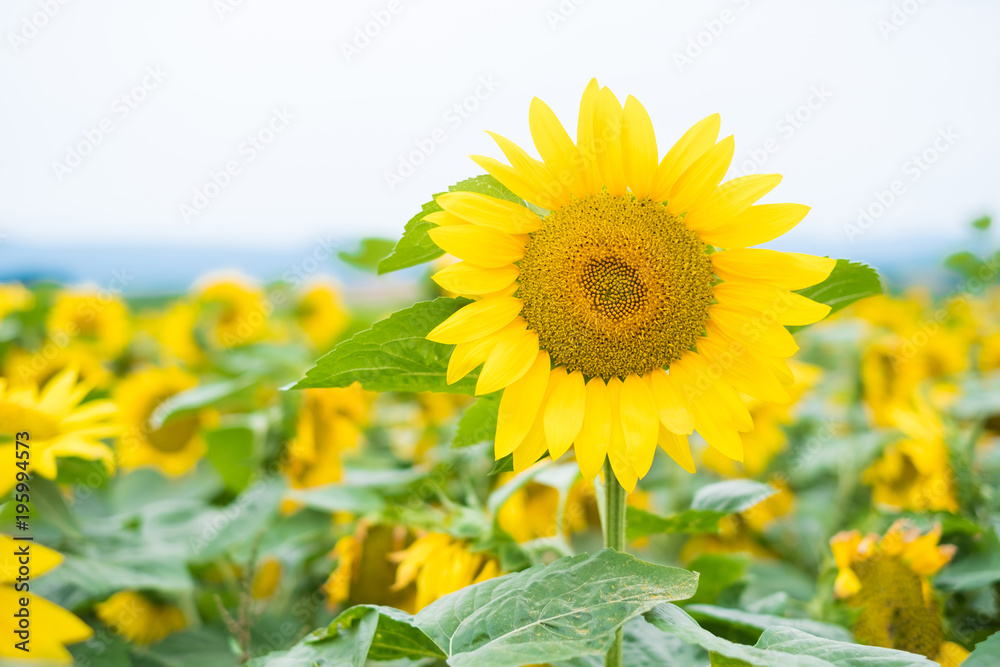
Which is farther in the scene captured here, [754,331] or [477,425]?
[477,425]

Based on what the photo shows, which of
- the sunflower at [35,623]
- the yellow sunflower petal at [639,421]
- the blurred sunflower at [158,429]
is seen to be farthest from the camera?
the blurred sunflower at [158,429]

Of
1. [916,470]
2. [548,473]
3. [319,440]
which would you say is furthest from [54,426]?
[916,470]

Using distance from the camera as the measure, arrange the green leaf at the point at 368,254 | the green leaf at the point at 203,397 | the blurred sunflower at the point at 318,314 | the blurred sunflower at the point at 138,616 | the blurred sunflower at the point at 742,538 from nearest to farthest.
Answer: the blurred sunflower at the point at 138,616 → the green leaf at the point at 203,397 → the green leaf at the point at 368,254 → the blurred sunflower at the point at 742,538 → the blurred sunflower at the point at 318,314

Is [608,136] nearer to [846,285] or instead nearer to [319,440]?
[846,285]

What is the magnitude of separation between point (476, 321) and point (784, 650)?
1.44 feet

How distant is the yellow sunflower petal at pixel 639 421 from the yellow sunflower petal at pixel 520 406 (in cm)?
9

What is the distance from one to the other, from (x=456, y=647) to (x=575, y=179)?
48 cm

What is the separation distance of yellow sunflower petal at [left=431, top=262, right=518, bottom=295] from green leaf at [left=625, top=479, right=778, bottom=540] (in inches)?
14.8

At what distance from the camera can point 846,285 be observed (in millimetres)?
771

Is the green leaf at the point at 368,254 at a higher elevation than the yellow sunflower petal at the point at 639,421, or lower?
higher

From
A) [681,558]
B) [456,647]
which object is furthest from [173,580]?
[681,558]

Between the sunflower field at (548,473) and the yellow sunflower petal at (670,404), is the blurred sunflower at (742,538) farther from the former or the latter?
the yellow sunflower petal at (670,404)

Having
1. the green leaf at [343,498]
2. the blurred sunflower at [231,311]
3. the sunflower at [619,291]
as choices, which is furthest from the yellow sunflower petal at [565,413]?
the blurred sunflower at [231,311]

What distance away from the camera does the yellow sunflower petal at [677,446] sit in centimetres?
67
